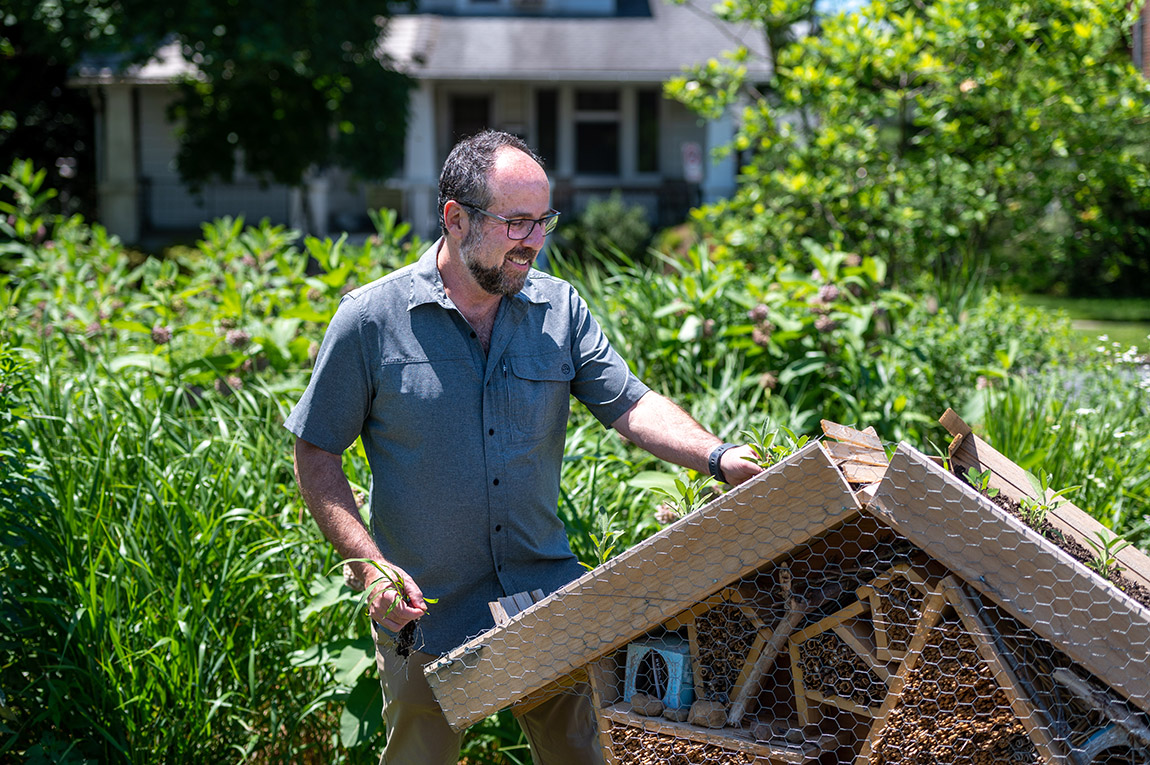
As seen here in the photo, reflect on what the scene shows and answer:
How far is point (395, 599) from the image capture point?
2.11 metres

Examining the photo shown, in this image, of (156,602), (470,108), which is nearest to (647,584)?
(156,602)

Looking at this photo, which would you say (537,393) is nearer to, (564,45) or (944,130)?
(944,130)

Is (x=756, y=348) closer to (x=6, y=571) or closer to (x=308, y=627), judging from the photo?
(x=308, y=627)

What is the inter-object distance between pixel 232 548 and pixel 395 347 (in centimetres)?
120

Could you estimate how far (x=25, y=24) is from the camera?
45.7 ft

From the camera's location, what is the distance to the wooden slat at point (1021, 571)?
1539mm

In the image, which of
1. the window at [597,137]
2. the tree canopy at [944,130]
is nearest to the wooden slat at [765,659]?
the tree canopy at [944,130]

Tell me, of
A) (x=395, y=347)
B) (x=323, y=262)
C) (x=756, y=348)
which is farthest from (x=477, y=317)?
(x=323, y=262)

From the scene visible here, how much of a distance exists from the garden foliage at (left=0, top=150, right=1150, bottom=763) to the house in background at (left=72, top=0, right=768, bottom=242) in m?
13.8

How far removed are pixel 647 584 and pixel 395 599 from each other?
1.88 ft

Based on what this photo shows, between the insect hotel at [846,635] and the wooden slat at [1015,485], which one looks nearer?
the insect hotel at [846,635]

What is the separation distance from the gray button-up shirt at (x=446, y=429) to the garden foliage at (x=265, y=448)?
0.91ft

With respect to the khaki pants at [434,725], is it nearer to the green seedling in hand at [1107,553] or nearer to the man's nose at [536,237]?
the man's nose at [536,237]

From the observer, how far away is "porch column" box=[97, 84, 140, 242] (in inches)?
722
